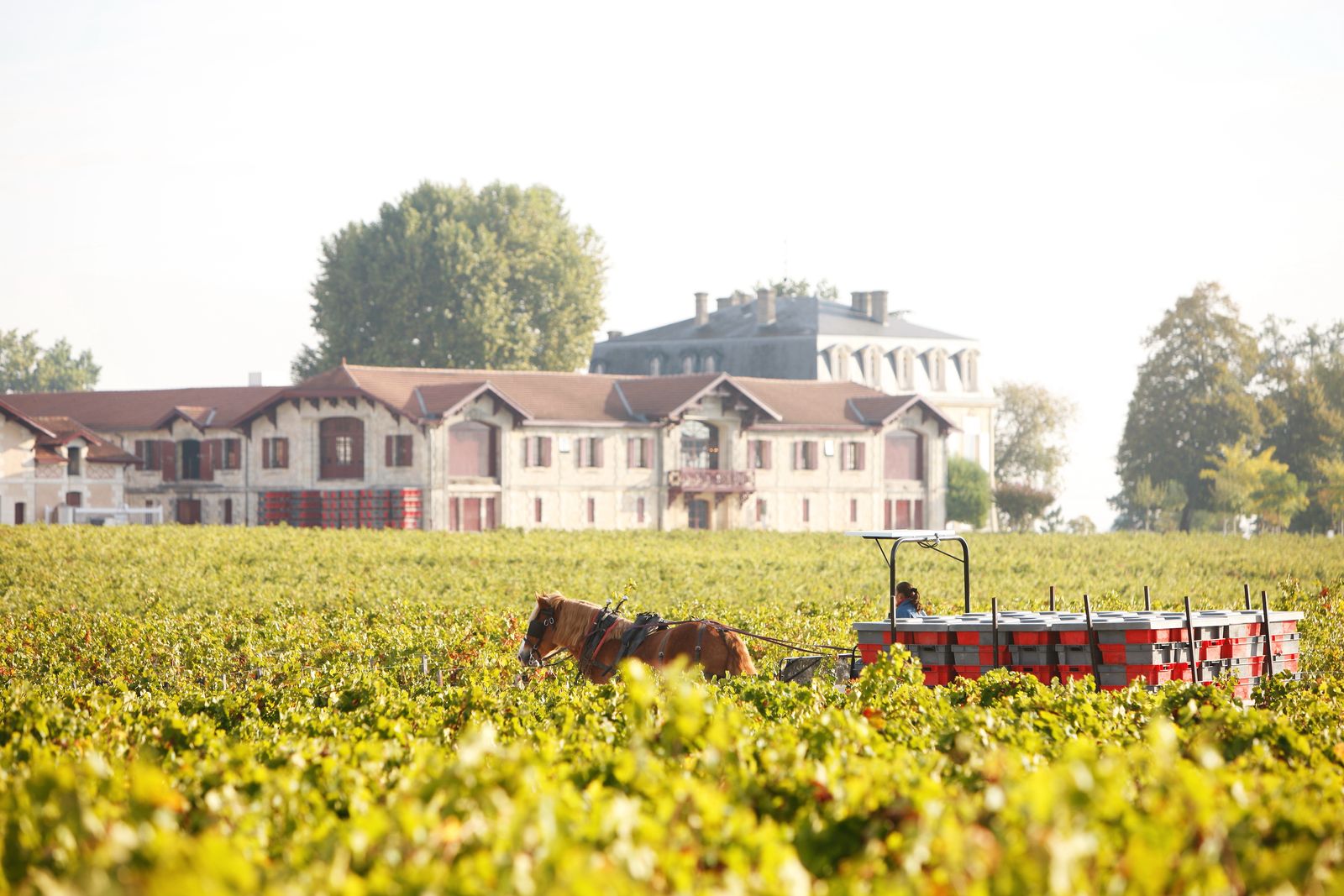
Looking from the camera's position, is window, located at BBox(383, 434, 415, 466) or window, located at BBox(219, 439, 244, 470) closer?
window, located at BBox(383, 434, 415, 466)

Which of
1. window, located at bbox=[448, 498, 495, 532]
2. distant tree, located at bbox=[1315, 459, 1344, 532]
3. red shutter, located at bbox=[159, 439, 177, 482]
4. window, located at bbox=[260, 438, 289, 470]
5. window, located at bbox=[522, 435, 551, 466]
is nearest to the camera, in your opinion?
window, located at bbox=[448, 498, 495, 532]

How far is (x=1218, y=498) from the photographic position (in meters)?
92.1

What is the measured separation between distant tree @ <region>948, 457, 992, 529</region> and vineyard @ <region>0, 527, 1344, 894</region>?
6595 cm

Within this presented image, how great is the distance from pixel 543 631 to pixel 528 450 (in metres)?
49.4

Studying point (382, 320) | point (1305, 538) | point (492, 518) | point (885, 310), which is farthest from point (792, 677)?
point (885, 310)

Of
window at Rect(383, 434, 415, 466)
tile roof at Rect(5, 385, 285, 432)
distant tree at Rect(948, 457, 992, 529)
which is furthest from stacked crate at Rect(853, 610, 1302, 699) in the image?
distant tree at Rect(948, 457, 992, 529)

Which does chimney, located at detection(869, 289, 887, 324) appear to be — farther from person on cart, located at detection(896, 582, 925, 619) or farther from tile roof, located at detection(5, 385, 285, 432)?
person on cart, located at detection(896, 582, 925, 619)

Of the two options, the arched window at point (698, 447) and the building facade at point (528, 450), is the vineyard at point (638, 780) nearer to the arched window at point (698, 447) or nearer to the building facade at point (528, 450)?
the building facade at point (528, 450)

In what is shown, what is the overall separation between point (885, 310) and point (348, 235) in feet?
109

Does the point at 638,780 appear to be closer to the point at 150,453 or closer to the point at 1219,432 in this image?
the point at 150,453

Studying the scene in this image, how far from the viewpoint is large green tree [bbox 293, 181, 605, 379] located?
300 feet

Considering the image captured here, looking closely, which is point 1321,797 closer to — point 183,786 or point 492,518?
point 183,786

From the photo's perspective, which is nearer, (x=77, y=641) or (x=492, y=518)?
(x=77, y=641)

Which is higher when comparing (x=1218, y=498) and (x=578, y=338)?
(x=578, y=338)
